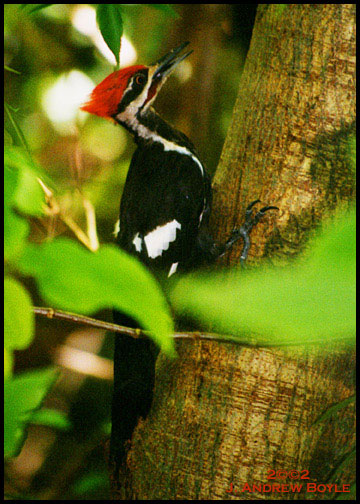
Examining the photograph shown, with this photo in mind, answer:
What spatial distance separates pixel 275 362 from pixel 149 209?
0.57m

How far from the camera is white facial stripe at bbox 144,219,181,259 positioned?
4.00ft

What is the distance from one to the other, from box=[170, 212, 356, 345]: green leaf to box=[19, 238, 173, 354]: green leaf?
2.2 inches

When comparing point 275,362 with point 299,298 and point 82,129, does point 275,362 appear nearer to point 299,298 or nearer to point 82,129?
point 299,298

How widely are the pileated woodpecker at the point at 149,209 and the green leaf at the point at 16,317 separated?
67 centimetres

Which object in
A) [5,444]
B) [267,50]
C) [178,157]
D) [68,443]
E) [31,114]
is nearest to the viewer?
[5,444]

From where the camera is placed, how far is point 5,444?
0.39 m

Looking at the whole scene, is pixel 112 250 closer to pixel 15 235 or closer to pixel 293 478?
pixel 15 235

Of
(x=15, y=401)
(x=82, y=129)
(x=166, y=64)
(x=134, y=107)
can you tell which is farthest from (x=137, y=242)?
(x=82, y=129)

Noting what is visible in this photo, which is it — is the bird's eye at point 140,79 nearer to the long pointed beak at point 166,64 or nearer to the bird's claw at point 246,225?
the long pointed beak at point 166,64

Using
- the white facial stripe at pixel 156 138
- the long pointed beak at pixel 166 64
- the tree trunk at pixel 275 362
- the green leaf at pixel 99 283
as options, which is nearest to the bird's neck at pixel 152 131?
the white facial stripe at pixel 156 138

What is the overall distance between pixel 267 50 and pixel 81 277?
0.93m

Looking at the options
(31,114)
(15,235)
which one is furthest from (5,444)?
(31,114)

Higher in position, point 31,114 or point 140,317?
point 31,114

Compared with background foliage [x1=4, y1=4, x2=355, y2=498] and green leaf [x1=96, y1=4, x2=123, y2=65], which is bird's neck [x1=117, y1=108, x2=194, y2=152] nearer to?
background foliage [x1=4, y1=4, x2=355, y2=498]
